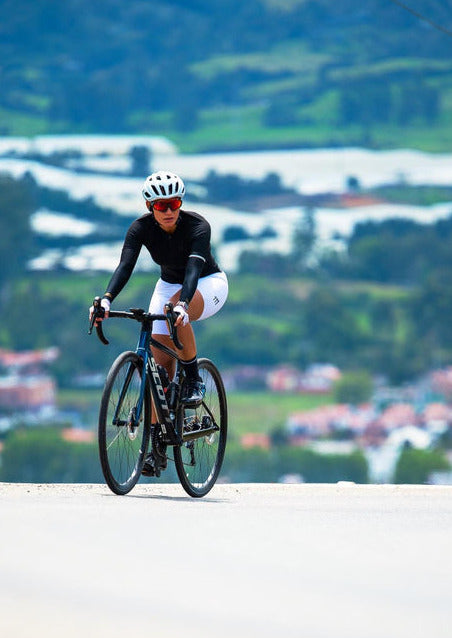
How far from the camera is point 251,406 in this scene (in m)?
183

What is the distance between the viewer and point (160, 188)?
33.2ft

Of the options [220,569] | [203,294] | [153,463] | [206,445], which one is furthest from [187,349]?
[220,569]

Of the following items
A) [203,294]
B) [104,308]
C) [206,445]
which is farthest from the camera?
[206,445]

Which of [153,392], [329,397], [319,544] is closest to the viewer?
[319,544]

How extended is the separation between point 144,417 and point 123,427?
32 centimetres

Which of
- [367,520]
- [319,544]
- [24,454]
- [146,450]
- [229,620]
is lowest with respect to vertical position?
[229,620]

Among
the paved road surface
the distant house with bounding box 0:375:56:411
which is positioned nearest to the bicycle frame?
the paved road surface

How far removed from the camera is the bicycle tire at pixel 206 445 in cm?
1066

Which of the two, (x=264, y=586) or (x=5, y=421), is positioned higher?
(x=5, y=421)

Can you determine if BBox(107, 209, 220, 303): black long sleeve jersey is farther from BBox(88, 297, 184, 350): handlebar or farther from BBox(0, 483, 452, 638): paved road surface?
BBox(0, 483, 452, 638): paved road surface

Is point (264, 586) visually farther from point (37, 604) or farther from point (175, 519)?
point (175, 519)

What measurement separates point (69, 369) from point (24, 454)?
3368 cm

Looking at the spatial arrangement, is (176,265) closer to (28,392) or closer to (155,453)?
(155,453)

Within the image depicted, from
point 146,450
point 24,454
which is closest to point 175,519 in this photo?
point 146,450
